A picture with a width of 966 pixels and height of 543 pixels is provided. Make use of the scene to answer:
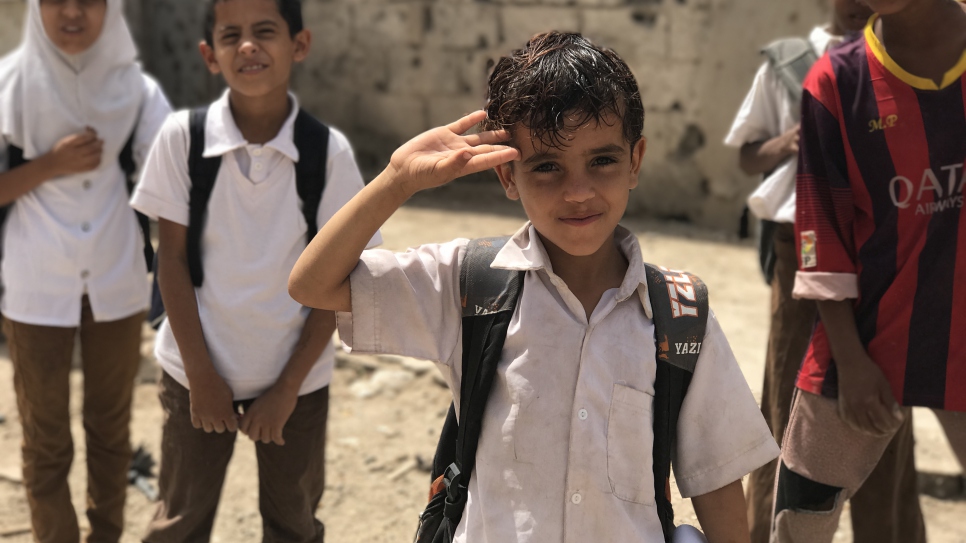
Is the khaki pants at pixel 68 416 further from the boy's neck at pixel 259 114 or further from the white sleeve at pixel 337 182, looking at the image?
the white sleeve at pixel 337 182

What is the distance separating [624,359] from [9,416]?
4.02 m

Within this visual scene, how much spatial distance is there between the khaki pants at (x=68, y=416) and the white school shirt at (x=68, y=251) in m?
0.06

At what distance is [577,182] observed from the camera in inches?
67.1

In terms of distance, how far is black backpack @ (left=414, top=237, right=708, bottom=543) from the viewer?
1749mm

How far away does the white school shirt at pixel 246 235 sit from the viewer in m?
2.51

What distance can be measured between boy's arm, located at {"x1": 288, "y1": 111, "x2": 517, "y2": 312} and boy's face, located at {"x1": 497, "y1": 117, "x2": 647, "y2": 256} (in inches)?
3.2

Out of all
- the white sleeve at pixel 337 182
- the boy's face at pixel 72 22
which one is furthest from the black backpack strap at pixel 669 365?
the boy's face at pixel 72 22

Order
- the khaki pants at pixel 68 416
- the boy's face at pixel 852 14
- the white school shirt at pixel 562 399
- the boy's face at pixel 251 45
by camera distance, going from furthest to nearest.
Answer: the khaki pants at pixel 68 416 < the boy's face at pixel 852 14 < the boy's face at pixel 251 45 < the white school shirt at pixel 562 399

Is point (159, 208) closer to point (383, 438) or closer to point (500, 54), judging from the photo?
point (383, 438)

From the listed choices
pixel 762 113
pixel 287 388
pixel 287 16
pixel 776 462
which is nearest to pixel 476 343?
pixel 287 388

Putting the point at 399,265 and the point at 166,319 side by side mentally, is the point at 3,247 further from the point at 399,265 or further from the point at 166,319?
the point at 399,265

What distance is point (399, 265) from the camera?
1770mm

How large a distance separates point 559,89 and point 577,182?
0.16m

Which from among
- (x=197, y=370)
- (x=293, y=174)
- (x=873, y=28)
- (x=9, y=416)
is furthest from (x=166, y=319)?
(x=9, y=416)
